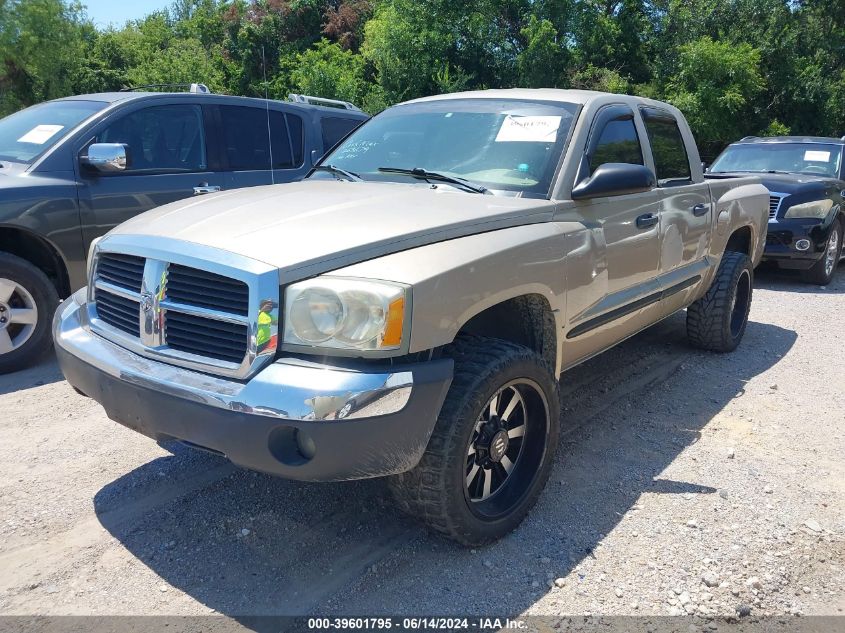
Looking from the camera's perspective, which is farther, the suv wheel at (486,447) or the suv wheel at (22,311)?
the suv wheel at (22,311)

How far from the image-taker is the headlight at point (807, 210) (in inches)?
318

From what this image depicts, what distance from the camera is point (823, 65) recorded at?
1800cm

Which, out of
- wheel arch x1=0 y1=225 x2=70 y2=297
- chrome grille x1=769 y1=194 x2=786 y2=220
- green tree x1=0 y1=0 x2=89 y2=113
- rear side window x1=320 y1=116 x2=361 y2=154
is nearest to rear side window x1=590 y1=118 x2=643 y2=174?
rear side window x1=320 y1=116 x2=361 y2=154

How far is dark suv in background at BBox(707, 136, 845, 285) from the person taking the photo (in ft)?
26.5

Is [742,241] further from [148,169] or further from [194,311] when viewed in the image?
[194,311]

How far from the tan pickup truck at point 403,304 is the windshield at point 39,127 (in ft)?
7.48

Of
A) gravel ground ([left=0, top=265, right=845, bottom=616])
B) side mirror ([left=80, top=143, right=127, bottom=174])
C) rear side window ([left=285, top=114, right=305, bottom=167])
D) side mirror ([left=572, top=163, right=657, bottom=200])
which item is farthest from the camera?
rear side window ([left=285, top=114, right=305, bottom=167])

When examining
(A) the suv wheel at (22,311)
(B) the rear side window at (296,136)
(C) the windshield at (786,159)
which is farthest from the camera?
(C) the windshield at (786,159)

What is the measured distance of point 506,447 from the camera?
118 inches

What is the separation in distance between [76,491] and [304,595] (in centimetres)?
136

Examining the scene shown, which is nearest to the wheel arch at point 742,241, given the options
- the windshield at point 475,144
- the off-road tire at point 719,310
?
the off-road tire at point 719,310

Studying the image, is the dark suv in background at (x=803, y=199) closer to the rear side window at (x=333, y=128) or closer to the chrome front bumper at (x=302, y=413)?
the rear side window at (x=333, y=128)

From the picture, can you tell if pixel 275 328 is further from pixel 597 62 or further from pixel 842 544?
pixel 597 62

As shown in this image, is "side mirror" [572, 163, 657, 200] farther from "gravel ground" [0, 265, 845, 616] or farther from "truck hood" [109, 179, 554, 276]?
"gravel ground" [0, 265, 845, 616]
